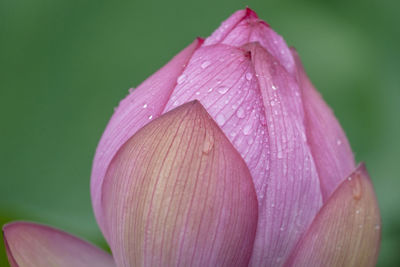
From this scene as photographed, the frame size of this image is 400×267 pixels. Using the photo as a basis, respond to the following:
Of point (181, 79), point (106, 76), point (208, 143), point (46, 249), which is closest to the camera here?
point (208, 143)

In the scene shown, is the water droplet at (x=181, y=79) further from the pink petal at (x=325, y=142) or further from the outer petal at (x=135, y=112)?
the pink petal at (x=325, y=142)

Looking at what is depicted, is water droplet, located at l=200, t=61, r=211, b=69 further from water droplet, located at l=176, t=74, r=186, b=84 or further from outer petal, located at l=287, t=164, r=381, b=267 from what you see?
outer petal, located at l=287, t=164, r=381, b=267

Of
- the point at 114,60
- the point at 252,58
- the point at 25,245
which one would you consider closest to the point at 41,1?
the point at 114,60

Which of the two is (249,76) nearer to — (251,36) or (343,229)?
(251,36)

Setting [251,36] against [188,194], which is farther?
[251,36]

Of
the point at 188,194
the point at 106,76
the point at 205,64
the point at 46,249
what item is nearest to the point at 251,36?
the point at 205,64

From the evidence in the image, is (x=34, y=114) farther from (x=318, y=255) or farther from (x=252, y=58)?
(x=318, y=255)

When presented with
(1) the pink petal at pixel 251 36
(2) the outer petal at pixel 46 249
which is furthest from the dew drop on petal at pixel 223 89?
(2) the outer petal at pixel 46 249
